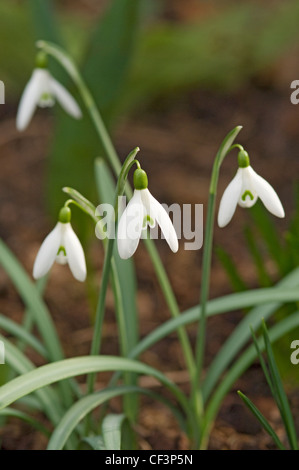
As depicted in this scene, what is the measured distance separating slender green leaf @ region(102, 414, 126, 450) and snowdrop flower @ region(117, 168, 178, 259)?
37cm

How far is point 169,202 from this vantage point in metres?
2.85

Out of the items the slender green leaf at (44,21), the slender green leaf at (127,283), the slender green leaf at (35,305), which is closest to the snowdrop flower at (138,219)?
the slender green leaf at (127,283)

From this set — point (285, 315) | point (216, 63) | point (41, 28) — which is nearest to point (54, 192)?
point (41, 28)

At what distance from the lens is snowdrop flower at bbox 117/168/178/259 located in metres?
1.13

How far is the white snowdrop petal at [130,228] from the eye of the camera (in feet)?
3.72

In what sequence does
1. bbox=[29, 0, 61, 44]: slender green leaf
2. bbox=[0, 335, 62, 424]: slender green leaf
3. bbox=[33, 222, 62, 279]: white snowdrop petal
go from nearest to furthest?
bbox=[33, 222, 62, 279]: white snowdrop petal < bbox=[0, 335, 62, 424]: slender green leaf < bbox=[29, 0, 61, 44]: slender green leaf

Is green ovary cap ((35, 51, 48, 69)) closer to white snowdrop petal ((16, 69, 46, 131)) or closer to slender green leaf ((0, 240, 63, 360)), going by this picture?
white snowdrop petal ((16, 69, 46, 131))

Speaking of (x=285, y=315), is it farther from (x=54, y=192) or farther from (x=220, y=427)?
(x=54, y=192)

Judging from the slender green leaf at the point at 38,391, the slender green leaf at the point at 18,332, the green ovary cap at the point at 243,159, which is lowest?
the slender green leaf at the point at 38,391

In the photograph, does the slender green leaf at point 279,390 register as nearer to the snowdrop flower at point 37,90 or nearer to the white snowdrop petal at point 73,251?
the white snowdrop petal at point 73,251

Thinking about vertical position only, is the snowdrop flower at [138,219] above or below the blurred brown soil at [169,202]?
below

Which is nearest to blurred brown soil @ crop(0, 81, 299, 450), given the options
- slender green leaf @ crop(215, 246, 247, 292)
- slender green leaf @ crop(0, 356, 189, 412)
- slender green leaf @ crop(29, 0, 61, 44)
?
slender green leaf @ crop(215, 246, 247, 292)

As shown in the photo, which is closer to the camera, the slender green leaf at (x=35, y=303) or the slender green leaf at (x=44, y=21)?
the slender green leaf at (x=35, y=303)

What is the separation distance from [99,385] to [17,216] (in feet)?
3.28
